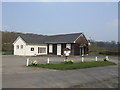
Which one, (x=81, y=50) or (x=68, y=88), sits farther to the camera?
(x=81, y=50)

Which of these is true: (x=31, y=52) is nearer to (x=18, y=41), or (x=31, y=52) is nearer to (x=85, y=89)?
(x=18, y=41)

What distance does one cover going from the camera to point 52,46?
42281mm

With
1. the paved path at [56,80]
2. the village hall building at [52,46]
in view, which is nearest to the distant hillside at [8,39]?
the village hall building at [52,46]

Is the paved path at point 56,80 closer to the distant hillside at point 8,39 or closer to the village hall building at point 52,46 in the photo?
the village hall building at point 52,46

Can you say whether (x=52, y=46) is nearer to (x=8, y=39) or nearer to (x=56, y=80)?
(x=8, y=39)

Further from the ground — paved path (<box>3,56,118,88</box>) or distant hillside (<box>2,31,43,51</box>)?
distant hillside (<box>2,31,43,51</box>)

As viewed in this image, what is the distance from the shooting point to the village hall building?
1526 inches

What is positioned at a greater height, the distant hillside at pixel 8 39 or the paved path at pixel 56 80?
the distant hillside at pixel 8 39

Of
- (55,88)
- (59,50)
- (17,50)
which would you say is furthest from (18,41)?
(55,88)

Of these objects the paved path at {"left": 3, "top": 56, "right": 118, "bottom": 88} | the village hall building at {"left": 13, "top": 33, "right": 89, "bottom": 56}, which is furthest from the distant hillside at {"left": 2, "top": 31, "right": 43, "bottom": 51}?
the paved path at {"left": 3, "top": 56, "right": 118, "bottom": 88}

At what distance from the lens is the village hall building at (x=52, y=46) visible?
38750 mm

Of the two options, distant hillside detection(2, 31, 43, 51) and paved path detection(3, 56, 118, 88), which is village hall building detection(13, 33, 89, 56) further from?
paved path detection(3, 56, 118, 88)

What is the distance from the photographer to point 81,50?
133 ft

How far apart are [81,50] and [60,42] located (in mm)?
5119
